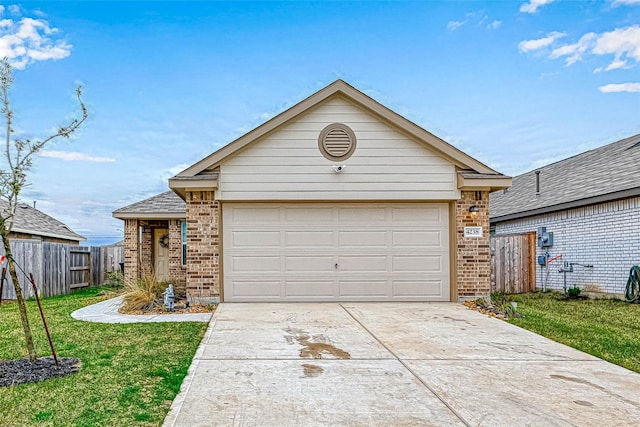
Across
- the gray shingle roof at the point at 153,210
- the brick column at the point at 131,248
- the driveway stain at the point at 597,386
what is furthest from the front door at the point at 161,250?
the driveway stain at the point at 597,386

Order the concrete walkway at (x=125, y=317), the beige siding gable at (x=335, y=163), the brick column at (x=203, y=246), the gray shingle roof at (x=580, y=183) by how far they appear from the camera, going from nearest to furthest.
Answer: the concrete walkway at (x=125, y=317) → the brick column at (x=203, y=246) → the beige siding gable at (x=335, y=163) → the gray shingle roof at (x=580, y=183)

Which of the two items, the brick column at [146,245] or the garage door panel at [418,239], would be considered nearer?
the garage door panel at [418,239]

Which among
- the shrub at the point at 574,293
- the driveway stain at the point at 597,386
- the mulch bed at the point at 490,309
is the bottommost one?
the shrub at the point at 574,293

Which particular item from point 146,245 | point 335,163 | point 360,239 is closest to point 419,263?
point 360,239

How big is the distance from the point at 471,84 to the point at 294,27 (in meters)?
6.13

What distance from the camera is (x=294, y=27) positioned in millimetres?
14758

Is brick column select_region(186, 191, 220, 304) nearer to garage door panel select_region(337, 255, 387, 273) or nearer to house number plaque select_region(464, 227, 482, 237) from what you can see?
garage door panel select_region(337, 255, 387, 273)

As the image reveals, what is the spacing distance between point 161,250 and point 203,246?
21.1 feet

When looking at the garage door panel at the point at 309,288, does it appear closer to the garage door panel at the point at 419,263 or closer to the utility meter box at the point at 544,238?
the garage door panel at the point at 419,263

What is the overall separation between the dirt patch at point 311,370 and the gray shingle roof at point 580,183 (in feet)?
31.6

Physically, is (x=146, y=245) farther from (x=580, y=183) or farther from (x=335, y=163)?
(x=580, y=183)

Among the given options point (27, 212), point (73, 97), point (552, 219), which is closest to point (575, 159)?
point (552, 219)

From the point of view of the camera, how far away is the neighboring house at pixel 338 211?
33.2 feet

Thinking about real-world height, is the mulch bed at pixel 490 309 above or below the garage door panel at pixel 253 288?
below
